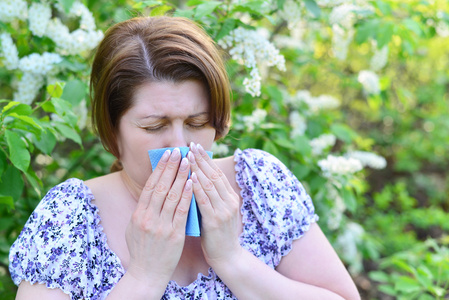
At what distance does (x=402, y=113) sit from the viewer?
5582mm

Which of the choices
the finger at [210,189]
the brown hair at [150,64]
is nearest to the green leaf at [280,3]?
the brown hair at [150,64]

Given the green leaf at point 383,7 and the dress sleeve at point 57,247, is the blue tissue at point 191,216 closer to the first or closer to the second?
the dress sleeve at point 57,247

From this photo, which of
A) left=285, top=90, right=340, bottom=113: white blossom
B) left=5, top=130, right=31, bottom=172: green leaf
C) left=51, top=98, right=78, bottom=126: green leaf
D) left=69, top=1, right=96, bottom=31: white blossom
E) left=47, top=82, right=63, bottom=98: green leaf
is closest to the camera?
left=5, top=130, right=31, bottom=172: green leaf

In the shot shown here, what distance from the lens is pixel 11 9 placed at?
210cm

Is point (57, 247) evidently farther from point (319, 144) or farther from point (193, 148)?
point (319, 144)

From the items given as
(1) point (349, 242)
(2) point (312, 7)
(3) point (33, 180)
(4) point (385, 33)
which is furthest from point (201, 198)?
(1) point (349, 242)

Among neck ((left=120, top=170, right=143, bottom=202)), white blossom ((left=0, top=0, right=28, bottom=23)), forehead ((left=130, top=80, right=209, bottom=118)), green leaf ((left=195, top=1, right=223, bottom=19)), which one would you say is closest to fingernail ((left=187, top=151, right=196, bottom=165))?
forehead ((left=130, top=80, right=209, bottom=118))

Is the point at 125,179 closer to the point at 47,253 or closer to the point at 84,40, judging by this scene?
the point at 47,253

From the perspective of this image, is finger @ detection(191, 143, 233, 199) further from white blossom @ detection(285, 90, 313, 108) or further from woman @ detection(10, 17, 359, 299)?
Result: white blossom @ detection(285, 90, 313, 108)

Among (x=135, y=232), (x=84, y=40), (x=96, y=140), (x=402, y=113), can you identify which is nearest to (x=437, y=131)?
(x=402, y=113)

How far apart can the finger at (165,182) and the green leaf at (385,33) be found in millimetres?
1606

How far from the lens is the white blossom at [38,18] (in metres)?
2.16

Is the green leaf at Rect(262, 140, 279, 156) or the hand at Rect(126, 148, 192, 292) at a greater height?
the hand at Rect(126, 148, 192, 292)

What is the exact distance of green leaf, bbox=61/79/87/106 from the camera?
2025mm
